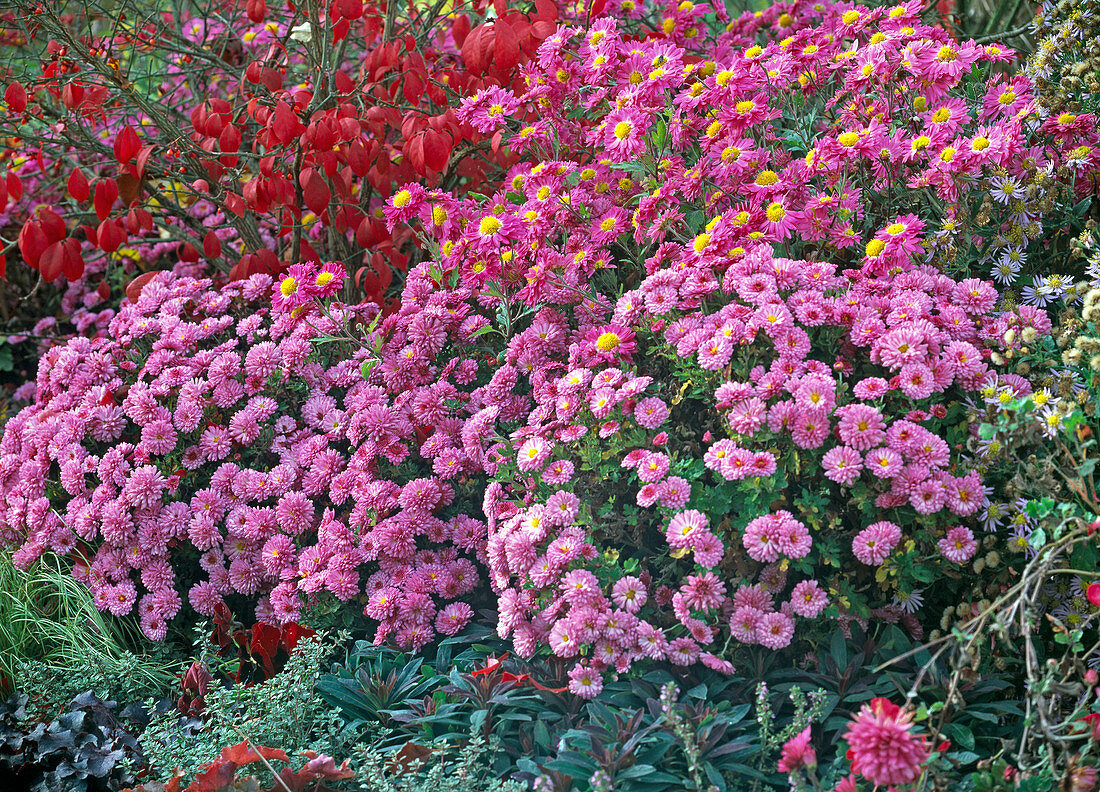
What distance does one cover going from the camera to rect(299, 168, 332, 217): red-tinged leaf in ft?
10.0

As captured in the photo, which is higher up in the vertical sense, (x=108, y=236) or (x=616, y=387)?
(x=108, y=236)

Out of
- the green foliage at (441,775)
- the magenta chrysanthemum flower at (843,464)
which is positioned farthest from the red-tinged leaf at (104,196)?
the magenta chrysanthemum flower at (843,464)

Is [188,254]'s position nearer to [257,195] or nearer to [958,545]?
[257,195]

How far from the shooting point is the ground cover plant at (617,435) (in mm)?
1931

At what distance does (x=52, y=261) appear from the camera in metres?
3.02

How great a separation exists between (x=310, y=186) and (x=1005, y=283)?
2.24 m

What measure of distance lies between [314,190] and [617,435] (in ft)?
5.12

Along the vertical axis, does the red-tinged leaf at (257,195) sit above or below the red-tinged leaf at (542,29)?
below

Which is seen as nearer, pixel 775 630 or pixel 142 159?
pixel 775 630

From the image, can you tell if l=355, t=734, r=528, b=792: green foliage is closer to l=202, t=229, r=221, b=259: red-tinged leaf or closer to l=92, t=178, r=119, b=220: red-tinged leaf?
l=92, t=178, r=119, b=220: red-tinged leaf

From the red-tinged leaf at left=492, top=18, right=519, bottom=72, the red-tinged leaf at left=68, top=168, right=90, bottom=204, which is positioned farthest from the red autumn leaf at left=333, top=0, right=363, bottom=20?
the red-tinged leaf at left=68, top=168, right=90, bottom=204

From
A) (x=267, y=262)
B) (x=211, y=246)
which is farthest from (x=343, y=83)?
(x=211, y=246)

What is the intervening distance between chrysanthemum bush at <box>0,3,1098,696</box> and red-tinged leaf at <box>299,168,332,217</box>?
342 mm

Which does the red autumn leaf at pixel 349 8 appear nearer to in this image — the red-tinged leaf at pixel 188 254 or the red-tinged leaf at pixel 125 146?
the red-tinged leaf at pixel 125 146
